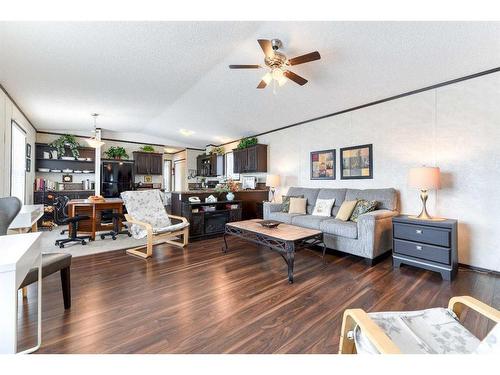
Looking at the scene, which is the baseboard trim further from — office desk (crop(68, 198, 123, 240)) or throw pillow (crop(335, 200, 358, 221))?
office desk (crop(68, 198, 123, 240))


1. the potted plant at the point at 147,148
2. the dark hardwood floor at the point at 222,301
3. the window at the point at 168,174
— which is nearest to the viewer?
the dark hardwood floor at the point at 222,301

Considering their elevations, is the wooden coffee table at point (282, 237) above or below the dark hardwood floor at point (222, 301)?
above

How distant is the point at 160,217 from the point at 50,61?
8.36 ft

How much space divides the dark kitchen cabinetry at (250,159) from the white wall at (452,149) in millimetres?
2304

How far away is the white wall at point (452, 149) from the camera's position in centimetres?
275

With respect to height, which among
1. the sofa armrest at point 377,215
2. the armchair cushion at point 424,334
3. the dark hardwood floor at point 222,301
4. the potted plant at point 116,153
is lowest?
the dark hardwood floor at point 222,301

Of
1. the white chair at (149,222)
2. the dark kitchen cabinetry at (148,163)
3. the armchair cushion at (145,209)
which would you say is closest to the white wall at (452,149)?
the white chair at (149,222)

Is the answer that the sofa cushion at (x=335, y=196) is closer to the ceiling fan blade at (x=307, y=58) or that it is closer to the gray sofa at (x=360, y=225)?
the gray sofa at (x=360, y=225)

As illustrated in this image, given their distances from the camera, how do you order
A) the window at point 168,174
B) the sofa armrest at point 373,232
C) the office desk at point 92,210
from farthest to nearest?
the window at point 168,174, the office desk at point 92,210, the sofa armrest at point 373,232

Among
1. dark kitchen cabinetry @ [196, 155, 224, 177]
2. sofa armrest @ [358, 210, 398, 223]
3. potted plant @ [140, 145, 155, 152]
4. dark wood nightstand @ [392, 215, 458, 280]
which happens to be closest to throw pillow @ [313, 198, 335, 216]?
sofa armrest @ [358, 210, 398, 223]

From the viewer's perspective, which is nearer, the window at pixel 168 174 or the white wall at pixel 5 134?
the white wall at pixel 5 134

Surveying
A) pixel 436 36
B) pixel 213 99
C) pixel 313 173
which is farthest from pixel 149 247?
pixel 436 36

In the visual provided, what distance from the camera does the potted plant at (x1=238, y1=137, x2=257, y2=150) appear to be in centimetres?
623

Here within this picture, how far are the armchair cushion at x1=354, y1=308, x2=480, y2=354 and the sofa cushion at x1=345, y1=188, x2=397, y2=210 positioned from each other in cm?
251
